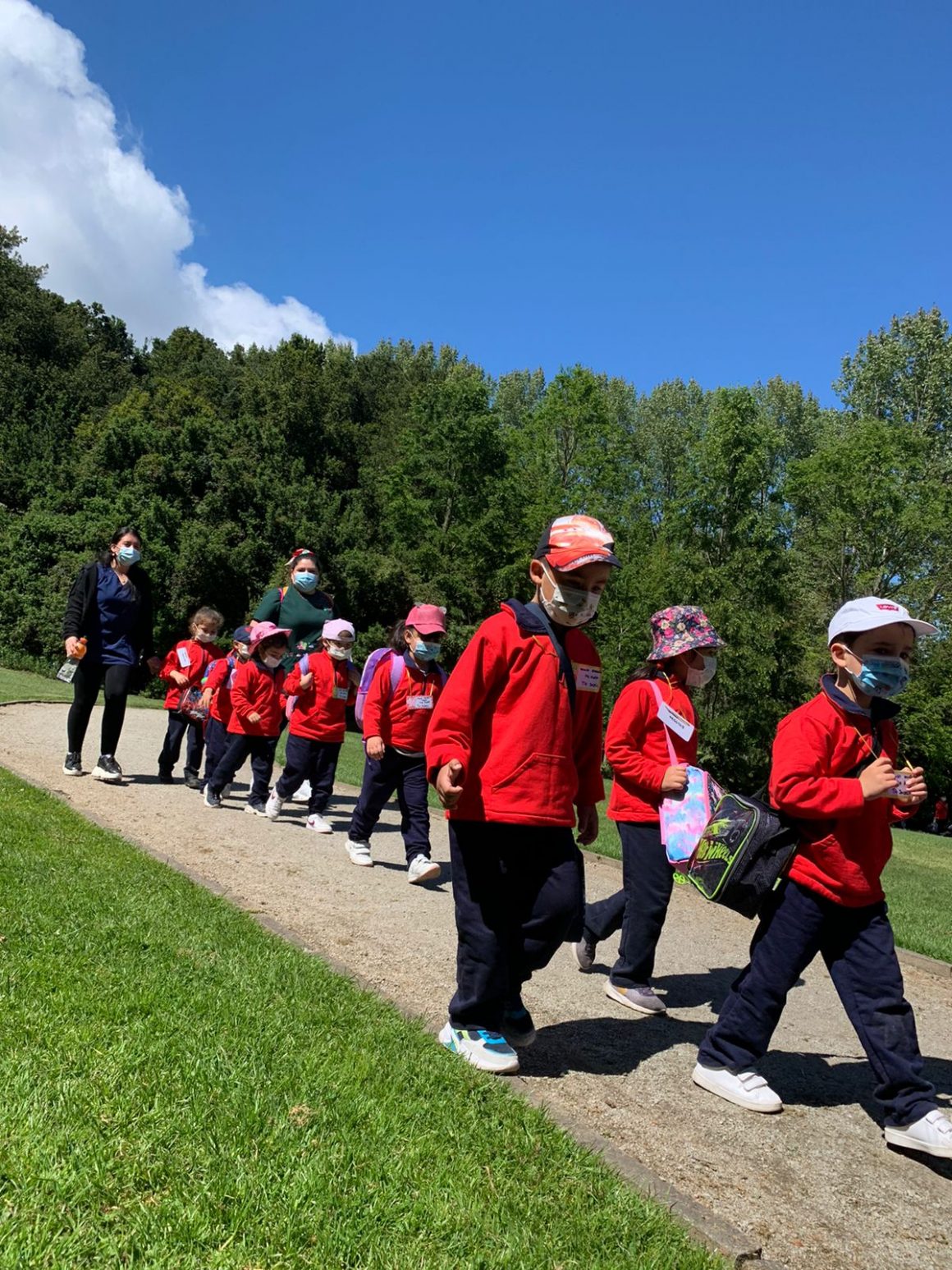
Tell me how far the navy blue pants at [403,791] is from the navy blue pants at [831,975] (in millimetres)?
3882

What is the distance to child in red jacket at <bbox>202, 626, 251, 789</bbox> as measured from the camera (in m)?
10.7

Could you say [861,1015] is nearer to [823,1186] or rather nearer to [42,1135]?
[823,1186]

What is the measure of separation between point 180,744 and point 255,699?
1.82m

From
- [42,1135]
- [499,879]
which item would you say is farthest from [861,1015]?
[42,1135]

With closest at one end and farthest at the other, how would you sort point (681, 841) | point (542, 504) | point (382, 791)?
1. point (681, 841)
2. point (382, 791)
3. point (542, 504)

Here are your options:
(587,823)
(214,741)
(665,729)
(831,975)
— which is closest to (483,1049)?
(587,823)

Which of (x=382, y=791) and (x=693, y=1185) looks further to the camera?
(x=382, y=791)

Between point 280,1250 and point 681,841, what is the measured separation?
2.87 metres

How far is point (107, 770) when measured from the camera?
10070 millimetres

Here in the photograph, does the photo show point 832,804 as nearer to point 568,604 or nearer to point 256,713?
point 568,604

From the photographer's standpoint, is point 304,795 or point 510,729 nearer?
point 510,729

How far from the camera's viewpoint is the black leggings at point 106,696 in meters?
9.67

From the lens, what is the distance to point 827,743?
13.9ft

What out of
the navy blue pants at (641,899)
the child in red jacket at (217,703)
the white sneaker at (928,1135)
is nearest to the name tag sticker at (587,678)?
the navy blue pants at (641,899)
